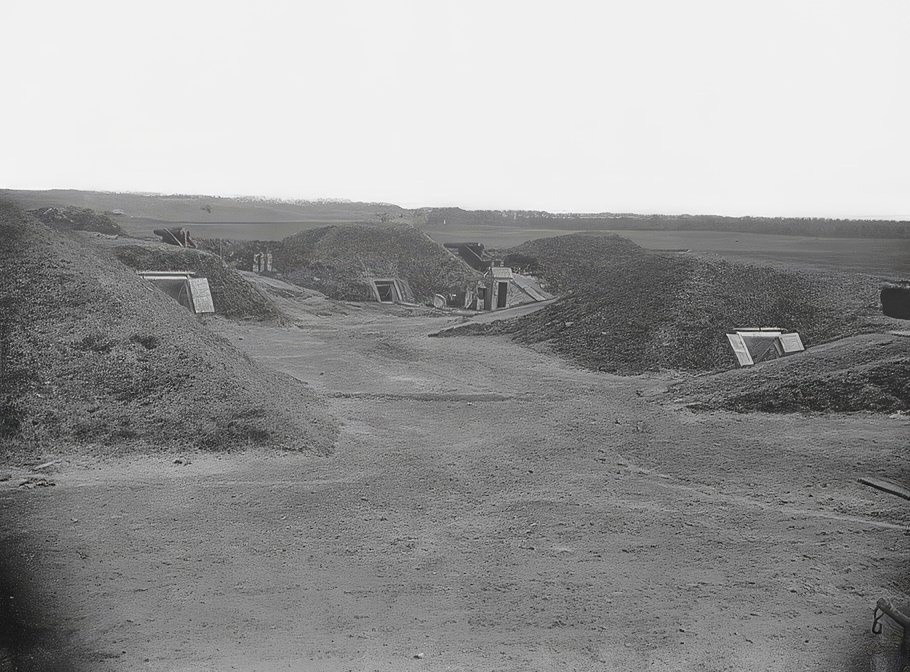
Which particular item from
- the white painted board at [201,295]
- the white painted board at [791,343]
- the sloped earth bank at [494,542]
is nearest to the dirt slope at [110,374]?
the sloped earth bank at [494,542]

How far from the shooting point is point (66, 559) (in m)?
2.84

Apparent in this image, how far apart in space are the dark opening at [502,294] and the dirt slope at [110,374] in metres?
1.81

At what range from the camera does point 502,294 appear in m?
5.45

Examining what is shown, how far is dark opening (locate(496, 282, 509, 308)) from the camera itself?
5398 mm

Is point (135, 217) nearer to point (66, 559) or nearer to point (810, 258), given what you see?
point (66, 559)

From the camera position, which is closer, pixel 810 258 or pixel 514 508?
pixel 514 508

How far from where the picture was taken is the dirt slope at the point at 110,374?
3.63m

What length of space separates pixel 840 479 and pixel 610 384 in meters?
1.36

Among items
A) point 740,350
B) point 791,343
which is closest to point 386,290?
point 740,350

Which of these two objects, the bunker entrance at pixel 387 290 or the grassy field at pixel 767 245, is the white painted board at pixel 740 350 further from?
the bunker entrance at pixel 387 290

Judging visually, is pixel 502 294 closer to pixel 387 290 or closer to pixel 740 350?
pixel 387 290

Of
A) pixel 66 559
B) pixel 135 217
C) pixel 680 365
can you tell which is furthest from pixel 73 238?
pixel 680 365

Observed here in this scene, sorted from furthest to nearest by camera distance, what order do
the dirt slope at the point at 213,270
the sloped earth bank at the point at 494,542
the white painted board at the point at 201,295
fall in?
the white painted board at the point at 201,295 < the dirt slope at the point at 213,270 < the sloped earth bank at the point at 494,542

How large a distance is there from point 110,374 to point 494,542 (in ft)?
7.83
